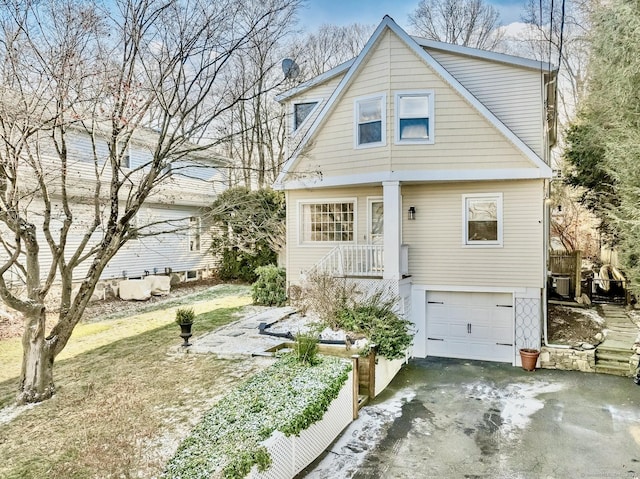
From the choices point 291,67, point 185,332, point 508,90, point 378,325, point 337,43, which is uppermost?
point 337,43

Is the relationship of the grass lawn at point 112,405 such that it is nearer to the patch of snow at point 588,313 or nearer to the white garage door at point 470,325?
the white garage door at point 470,325

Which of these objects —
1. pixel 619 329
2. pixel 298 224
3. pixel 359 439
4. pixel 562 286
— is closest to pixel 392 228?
pixel 298 224

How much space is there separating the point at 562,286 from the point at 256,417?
46.5 ft

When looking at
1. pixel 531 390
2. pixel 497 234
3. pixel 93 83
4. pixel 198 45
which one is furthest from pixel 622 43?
pixel 93 83

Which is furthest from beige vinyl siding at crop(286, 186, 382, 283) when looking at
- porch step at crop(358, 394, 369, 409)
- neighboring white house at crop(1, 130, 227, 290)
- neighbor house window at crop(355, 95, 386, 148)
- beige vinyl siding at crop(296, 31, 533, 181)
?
porch step at crop(358, 394, 369, 409)

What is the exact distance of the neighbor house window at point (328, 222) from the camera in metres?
12.8

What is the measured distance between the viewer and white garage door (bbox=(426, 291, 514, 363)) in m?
11.4

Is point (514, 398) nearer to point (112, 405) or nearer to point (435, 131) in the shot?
point (435, 131)

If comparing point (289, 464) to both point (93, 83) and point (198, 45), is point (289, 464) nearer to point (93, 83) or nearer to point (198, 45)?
point (93, 83)

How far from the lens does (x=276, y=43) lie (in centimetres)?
857

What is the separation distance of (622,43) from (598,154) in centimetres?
545

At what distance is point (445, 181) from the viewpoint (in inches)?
441

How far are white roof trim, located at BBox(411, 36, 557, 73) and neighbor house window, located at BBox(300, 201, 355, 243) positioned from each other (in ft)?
16.3

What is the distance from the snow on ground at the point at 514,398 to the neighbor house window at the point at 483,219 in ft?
12.1
